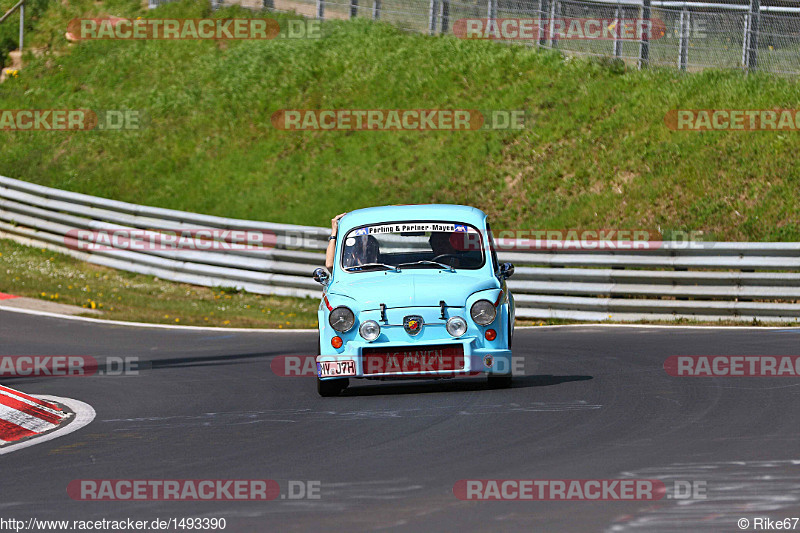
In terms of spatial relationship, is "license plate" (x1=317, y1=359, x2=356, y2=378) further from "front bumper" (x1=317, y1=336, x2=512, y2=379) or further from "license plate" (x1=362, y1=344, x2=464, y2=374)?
"license plate" (x1=362, y1=344, x2=464, y2=374)

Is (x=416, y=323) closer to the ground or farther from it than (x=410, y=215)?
closer to the ground

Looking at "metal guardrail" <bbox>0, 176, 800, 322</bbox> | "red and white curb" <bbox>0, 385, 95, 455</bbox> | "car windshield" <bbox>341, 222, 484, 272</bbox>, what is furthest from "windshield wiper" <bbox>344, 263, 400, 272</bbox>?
"metal guardrail" <bbox>0, 176, 800, 322</bbox>

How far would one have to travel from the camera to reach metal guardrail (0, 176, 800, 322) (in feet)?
54.3

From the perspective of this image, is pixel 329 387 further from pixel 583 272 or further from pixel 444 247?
pixel 583 272

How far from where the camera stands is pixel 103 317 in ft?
59.4

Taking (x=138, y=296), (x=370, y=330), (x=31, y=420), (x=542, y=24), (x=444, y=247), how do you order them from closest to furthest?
(x=31, y=420) < (x=370, y=330) < (x=444, y=247) < (x=138, y=296) < (x=542, y=24)

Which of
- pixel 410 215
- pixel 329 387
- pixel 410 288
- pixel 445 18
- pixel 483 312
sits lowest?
pixel 329 387

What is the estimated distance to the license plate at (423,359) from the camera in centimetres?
995

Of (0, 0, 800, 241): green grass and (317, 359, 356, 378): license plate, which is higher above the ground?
(0, 0, 800, 241): green grass

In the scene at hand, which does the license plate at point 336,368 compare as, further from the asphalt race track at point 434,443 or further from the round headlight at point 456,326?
the round headlight at point 456,326

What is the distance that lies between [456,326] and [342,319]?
976 millimetres

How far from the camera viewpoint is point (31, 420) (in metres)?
9.14

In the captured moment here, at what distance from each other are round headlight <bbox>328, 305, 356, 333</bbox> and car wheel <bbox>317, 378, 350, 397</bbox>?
505mm

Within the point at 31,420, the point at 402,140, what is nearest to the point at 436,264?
the point at 31,420
